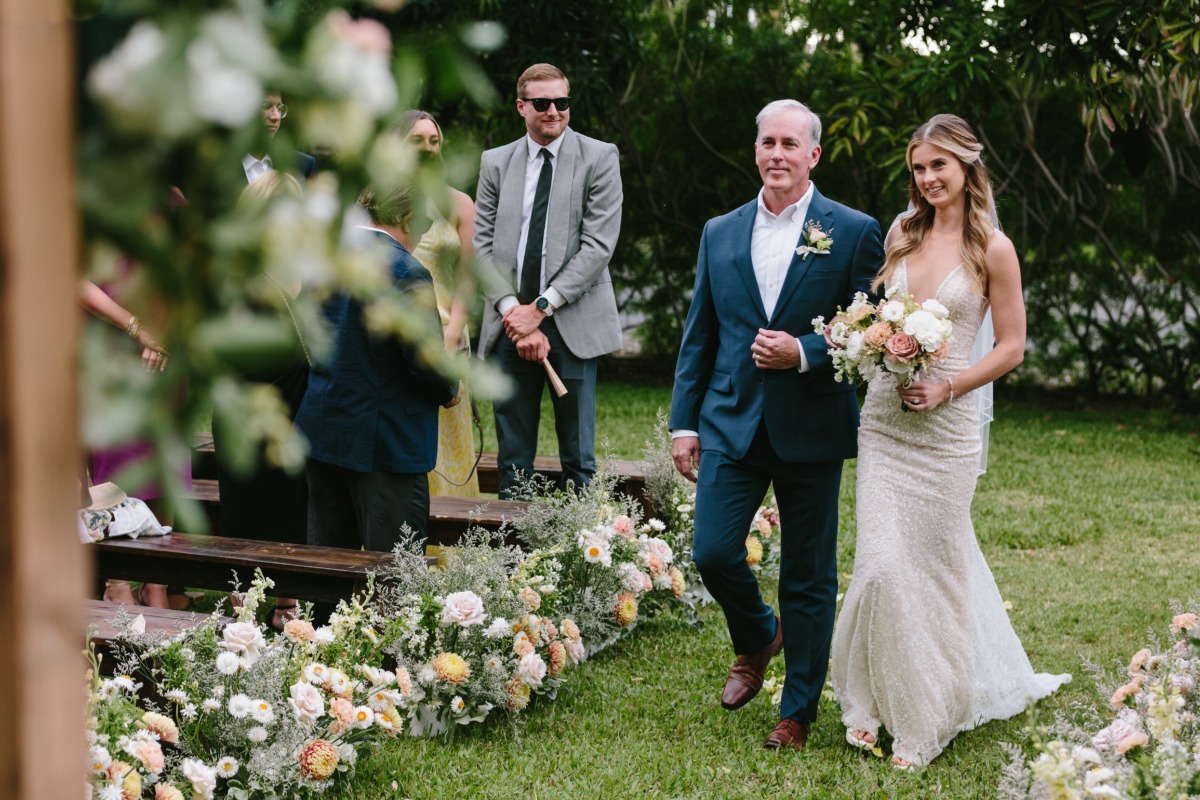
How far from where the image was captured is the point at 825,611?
455 cm

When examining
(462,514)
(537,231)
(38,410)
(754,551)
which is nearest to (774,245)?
(462,514)

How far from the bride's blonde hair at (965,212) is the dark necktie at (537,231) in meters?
Result: 2.24

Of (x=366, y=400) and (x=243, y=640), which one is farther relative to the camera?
(x=366, y=400)

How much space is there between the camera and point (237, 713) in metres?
3.53

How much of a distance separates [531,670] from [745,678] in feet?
2.75

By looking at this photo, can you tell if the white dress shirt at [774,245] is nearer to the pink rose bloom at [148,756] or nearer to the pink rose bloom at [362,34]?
the pink rose bloom at [148,756]

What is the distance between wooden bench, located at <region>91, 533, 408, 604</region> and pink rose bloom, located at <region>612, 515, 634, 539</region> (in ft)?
3.78

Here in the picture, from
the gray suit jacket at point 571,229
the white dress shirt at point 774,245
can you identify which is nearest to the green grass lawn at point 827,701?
the white dress shirt at point 774,245

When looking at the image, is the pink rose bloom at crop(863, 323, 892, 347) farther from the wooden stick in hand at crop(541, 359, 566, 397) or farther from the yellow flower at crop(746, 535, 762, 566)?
the yellow flower at crop(746, 535, 762, 566)

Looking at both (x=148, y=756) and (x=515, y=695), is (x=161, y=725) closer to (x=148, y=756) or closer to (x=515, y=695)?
(x=148, y=756)

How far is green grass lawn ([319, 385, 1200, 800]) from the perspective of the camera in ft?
13.5

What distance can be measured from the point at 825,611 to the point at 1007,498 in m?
5.18

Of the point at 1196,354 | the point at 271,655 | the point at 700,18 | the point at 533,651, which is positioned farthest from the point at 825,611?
the point at 700,18

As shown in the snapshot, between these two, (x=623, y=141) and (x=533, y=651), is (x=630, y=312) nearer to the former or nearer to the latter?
(x=623, y=141)
